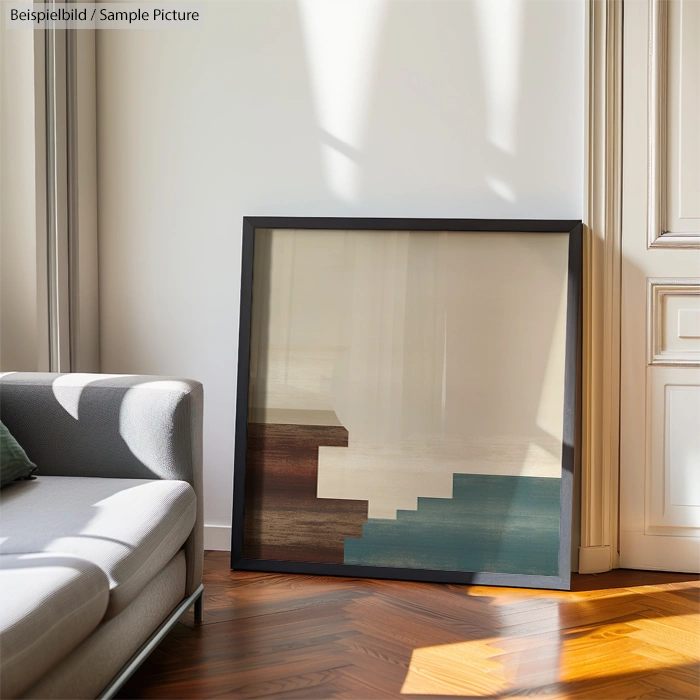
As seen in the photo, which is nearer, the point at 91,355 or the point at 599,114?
the point at 599,114

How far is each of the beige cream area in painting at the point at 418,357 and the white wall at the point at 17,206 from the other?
85 cm

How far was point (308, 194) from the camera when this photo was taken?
261 cm

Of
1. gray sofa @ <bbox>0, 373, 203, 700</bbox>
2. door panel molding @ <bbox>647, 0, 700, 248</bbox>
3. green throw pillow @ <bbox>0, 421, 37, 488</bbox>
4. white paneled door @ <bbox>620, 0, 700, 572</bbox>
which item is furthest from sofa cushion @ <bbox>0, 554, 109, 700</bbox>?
door panel molding @ <bbox>647, 0, 700, 248</bbox>

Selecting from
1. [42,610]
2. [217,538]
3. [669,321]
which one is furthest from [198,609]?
[669,321]

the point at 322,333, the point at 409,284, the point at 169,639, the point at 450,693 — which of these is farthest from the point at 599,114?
the point at 169,639

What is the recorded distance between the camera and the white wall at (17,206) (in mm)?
2457

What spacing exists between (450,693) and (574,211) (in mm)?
1671

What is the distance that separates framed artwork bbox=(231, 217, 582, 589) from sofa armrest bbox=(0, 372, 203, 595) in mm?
587

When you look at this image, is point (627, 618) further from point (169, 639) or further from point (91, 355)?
point (91, 355)

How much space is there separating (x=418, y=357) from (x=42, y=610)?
1586mm

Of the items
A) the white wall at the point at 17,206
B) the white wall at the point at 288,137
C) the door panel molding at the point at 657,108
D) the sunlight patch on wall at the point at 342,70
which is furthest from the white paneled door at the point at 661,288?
the white wall at the point at 17,206

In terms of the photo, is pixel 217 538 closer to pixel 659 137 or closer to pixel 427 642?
pixel 427 642

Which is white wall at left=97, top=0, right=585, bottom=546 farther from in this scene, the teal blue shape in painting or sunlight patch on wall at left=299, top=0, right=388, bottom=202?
the teal blue shape in painting

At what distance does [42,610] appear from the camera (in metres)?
1.11
